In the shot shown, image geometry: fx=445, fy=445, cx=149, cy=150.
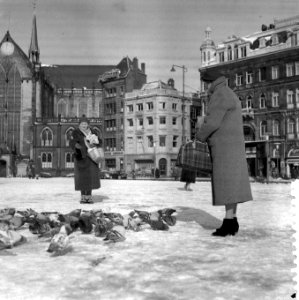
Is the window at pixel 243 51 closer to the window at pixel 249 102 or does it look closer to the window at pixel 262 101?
the window at pixel 249 102

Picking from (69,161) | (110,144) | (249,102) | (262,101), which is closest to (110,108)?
(110,144)

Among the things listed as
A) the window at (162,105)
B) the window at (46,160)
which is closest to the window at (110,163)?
the window at (162,105)

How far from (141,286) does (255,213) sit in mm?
4786

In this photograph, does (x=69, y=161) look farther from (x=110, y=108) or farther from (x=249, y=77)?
(x=249, y=77)

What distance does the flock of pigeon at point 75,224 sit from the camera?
4230mm

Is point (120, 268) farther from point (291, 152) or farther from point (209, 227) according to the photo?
point (291, 152)

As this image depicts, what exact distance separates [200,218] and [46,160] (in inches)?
2231

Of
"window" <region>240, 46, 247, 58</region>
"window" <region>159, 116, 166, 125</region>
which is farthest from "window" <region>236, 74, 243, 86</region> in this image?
"window" <region>159, 116, 166, 125</region>

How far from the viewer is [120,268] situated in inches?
126

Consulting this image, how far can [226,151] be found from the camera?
473cm

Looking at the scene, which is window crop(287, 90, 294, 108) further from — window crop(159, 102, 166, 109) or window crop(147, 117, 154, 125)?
window crop(147, 117, 154, 125)

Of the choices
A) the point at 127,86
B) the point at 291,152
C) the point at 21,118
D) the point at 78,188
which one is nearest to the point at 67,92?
the point at 21,118

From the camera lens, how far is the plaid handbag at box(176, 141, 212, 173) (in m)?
4.95

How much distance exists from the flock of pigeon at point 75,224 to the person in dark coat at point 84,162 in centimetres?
308
